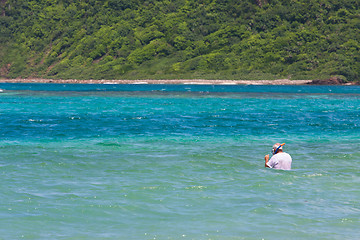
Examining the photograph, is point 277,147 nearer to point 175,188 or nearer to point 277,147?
point 277,147

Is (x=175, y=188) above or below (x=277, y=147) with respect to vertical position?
below

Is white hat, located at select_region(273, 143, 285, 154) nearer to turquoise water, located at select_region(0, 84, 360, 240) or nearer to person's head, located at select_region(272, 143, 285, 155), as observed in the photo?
person's head, located at select_region(272, 143, 285, 155)

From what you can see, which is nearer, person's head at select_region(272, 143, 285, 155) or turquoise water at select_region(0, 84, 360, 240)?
turquoise water at select_region(0, 84, 360, 240)

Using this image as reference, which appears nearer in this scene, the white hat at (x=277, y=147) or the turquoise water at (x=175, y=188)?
the turquoise water at (x=175, y=188)

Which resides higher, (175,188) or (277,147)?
(277,147)

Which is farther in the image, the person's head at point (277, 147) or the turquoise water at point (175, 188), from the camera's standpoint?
the person's head at point (277, 147)

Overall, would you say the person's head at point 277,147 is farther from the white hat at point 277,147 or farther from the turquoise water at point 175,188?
the turquoise water at point 175,188

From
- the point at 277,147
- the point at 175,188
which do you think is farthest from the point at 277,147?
the point at 175,188

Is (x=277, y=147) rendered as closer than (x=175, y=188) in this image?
No

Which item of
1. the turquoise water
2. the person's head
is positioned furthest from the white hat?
the turquoise water

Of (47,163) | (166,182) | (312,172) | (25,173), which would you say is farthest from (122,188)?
(312,172)

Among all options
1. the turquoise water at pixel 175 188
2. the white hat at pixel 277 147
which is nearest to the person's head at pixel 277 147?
the white hat at pixel 277 147

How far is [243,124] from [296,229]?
30.8 metres

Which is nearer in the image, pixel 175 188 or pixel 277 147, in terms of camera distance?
pixel 175 188
